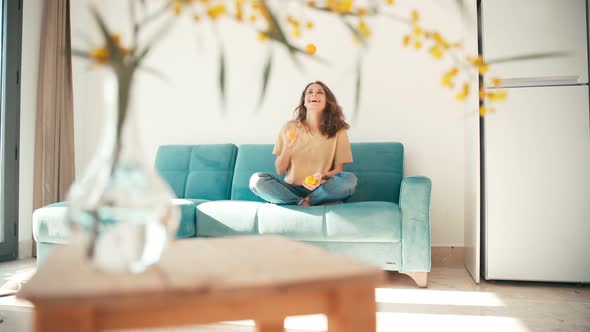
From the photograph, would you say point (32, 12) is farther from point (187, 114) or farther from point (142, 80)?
point (187, 114)

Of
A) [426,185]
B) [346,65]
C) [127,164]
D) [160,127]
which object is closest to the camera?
[127,164]

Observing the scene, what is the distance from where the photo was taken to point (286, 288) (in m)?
0.67

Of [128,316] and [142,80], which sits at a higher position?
[142,80]

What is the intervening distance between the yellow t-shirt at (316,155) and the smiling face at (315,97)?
176mm

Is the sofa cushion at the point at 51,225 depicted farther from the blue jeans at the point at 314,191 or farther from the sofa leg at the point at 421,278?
the sofa leg at the point at 421,278

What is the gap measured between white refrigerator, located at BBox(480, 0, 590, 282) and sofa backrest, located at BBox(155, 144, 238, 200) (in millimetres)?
1673

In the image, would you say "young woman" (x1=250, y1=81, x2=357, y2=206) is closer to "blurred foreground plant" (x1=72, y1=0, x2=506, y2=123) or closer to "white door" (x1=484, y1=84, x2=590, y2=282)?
"white door" (x1=484, y1=84, x2=590, y2=282)

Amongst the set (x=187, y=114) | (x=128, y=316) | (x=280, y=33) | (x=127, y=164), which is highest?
(x=187, y=114)

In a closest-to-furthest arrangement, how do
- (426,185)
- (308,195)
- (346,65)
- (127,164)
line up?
1. (127,164)
2. (426,185)
3. (308,195)
4. (346,65)

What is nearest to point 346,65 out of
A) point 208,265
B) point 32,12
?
point 32,12

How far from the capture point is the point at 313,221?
254 centimetres

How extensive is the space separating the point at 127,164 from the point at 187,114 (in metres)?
3.19

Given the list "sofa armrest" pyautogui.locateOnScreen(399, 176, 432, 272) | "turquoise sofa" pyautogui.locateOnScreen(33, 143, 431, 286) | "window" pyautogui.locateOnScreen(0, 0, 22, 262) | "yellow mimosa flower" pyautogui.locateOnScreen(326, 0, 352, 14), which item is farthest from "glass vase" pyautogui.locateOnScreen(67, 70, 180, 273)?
"window" pyautogui.locateOnScreen(0, 0, 22, 262)

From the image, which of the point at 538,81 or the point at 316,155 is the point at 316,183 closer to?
the point at 316,155
